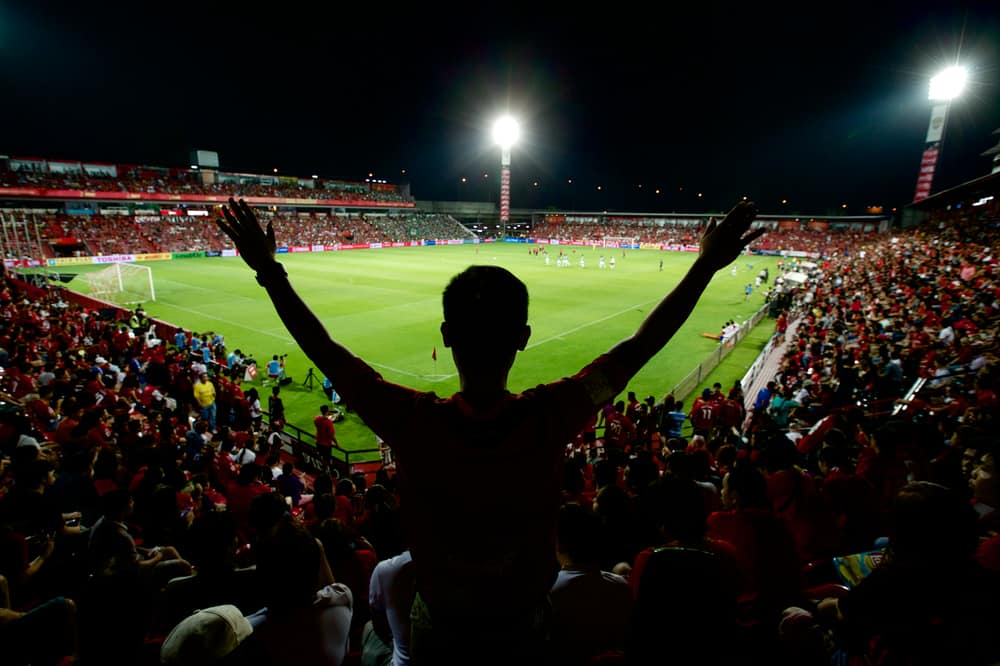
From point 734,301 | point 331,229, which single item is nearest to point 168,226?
point 331,229

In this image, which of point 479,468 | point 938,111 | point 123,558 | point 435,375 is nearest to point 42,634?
point 123,558

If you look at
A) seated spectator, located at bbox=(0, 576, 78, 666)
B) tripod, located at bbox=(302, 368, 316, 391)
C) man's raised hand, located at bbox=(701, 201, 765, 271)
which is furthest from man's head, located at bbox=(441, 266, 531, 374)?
tripod, located at bbox=(302, 368, 316, 391)

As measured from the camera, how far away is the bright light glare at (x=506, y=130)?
306ft

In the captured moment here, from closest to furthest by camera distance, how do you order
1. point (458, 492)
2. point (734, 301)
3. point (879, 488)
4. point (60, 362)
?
1. point (458, 492)
2. point (879, 488)
3. point (60, 362)
4. point (734, 301)

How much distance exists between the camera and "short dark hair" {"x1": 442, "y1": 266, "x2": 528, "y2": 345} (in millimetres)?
1453

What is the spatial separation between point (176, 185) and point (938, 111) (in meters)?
101

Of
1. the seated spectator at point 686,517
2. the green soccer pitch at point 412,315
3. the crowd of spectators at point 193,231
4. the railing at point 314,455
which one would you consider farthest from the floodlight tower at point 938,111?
the seated spectator at point 686,517

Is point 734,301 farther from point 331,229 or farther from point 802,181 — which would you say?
point 802,181

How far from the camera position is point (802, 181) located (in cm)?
10875

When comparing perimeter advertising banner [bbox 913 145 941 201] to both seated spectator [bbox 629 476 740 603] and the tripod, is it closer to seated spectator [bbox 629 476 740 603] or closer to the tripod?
the tripod

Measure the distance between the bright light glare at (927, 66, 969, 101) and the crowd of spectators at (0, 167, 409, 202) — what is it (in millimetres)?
80955

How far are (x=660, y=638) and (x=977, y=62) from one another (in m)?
78.8

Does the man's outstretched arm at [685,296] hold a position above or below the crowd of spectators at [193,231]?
above

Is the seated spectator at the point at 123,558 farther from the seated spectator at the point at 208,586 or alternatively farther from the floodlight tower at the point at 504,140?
the floodlight tower at the point at 504,140
